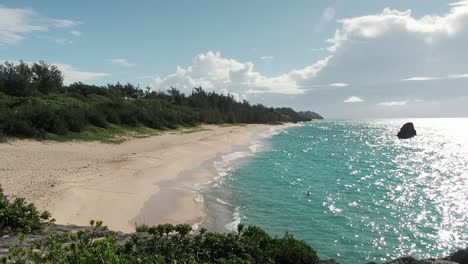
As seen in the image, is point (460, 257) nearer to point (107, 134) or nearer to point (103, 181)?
point (103, 181)

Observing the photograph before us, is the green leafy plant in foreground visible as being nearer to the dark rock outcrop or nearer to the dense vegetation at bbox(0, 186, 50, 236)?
the dense vegetation at bbox(0, 186, 50, 236)

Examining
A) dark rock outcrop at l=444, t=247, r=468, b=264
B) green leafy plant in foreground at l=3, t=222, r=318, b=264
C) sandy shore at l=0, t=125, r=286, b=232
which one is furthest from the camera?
sandy shore at l=0, t=125, r=286, b=232

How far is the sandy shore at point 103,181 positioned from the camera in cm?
1423

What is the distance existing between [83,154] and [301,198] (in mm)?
14999

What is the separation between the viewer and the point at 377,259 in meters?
13.0

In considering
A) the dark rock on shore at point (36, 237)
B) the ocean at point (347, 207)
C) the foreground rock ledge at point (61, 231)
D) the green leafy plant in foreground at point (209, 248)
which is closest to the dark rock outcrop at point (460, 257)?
the foreground rock ledge at point (61, 231)

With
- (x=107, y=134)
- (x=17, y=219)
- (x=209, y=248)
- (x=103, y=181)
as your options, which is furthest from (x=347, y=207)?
(x=107, y=134)

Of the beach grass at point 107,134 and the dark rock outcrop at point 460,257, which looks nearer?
the dark rock outcrop at point 460,257

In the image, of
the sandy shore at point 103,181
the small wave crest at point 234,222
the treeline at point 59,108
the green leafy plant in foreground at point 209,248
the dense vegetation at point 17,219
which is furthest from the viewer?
the treeline at point 59,108

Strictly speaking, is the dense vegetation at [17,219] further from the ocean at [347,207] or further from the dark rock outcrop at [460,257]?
the dark rock outcrop at [460,257]

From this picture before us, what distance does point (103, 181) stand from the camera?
18.9 metres

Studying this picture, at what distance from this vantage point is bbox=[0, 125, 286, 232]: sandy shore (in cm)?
1423

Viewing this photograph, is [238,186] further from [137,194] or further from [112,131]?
[112,131]

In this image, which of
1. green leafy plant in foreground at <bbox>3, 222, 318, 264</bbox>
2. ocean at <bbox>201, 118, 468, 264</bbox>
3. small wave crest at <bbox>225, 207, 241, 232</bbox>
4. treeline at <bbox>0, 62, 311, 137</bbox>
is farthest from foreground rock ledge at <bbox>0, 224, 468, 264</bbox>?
treeline at <bbox>0, 62, 311, 137</bbox>
